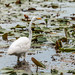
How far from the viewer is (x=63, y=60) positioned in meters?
8.19

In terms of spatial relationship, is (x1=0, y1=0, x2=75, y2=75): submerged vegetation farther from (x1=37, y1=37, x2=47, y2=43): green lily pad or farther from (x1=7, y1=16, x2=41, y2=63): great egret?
(x1=7, y1=16, x2=41, y2=63): great egret

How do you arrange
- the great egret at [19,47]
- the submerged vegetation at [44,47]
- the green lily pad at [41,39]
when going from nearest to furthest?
the submerged vegetation at [44,47]
the great egret at [19,47]
the green lily pad at [41,39]

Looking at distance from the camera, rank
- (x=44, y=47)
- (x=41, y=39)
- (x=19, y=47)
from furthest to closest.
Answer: (x=41, y=39), (x=44, y=47), (x=19, y=47)

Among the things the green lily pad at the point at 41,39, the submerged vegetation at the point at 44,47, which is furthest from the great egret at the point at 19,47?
the green lily pad at the point at 41,39

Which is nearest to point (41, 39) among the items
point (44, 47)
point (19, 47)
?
point (44, 47)

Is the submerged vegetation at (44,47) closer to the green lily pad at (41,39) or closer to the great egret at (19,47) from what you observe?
the green lily pad at (41,39)

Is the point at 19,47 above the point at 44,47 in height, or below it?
above

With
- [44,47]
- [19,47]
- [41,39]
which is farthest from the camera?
[41,39]

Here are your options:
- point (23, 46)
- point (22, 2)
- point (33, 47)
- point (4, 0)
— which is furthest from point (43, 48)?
point (4, 0)

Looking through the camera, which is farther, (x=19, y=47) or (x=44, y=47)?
(x=44, y=47)

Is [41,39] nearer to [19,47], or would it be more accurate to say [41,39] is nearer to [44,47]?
[44,47]

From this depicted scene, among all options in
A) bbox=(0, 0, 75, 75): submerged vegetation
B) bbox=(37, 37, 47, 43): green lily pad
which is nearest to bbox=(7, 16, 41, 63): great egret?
bbox=(0, 0, 75, 75): submerged vegetation

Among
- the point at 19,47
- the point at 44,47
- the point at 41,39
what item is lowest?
the point at 44,47

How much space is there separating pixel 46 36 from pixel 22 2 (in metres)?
10.9
